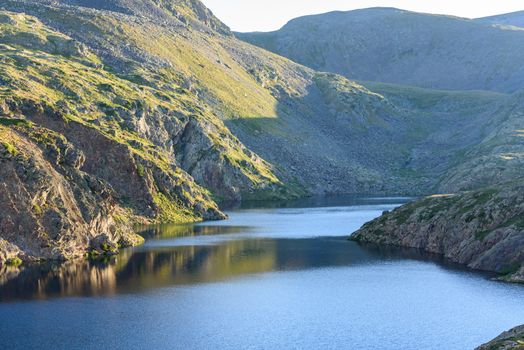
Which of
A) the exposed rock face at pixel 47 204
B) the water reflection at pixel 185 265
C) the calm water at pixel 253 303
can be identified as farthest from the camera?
the exposed rock face at pixel 47 204

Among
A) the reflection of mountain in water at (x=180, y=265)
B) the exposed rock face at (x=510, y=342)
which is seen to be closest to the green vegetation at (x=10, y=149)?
the reflection of mountain in water at (x=180, y=265)

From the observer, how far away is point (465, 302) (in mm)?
121938

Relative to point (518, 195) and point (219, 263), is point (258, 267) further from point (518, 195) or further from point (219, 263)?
point (518, 195)

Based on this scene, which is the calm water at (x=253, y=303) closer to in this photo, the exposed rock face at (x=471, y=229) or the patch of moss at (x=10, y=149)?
the exposed rock face at (x=471, y=229)

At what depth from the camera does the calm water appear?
99.1 m

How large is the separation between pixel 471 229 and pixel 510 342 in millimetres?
91580

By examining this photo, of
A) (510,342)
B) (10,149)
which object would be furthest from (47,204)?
(510,342)

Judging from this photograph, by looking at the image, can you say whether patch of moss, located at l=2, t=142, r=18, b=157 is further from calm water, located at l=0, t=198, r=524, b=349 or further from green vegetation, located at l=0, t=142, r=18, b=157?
calm water, located at l=0, t=198, r=524, b=349

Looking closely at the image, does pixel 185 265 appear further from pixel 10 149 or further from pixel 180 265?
pixel 10 149

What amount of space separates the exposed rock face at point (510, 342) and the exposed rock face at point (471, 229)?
5491cm

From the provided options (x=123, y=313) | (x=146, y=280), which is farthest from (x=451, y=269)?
(x=123, y=313)

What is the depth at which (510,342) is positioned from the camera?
79.4 metres

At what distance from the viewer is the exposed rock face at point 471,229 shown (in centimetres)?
15012

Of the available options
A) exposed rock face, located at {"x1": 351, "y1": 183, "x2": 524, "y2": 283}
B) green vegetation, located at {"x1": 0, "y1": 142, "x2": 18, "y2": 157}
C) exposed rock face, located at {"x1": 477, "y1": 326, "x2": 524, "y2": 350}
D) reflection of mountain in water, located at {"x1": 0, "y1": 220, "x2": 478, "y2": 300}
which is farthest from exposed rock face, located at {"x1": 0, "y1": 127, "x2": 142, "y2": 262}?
exposed rock face, located at {"x1": 477, "y1": 326, "x2": 524, "y2": 350}
